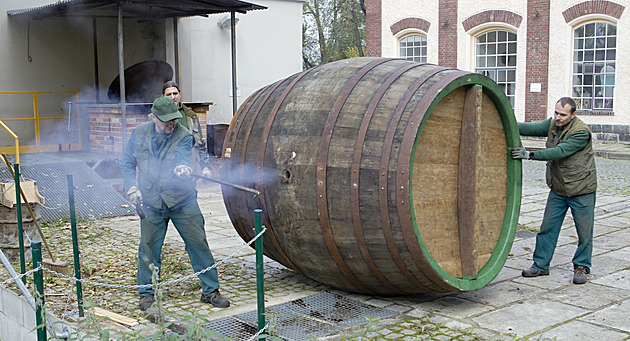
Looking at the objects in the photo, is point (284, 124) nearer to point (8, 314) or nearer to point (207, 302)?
point (207, 302)

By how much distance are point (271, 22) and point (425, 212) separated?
1193 cm

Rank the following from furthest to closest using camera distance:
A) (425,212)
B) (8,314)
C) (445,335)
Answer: (8,314), (425,212), (445,335)

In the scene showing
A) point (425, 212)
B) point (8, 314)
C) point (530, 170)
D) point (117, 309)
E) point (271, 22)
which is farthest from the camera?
point (271, 22)

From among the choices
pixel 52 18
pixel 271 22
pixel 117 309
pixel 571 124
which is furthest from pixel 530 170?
pixel 117 309

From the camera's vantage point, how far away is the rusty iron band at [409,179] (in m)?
4.64

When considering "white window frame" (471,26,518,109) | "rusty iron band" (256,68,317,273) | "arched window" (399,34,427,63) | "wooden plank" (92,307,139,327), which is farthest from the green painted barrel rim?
"arched window" (399,34,427,63)

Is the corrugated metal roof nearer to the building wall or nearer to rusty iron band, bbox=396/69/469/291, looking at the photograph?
the building wall

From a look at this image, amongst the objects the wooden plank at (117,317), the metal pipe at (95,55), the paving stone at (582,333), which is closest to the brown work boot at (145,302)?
the wooden plank at (117,317)

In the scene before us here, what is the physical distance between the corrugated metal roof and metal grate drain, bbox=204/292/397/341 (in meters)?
7.55

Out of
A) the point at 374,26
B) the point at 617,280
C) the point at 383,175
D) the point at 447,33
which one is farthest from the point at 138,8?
the point at 374,26

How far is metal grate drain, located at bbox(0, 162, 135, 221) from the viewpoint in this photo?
9.24 metres

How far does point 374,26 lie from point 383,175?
20530 mm

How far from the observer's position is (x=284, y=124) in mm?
5328

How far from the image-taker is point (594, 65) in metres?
19.5
